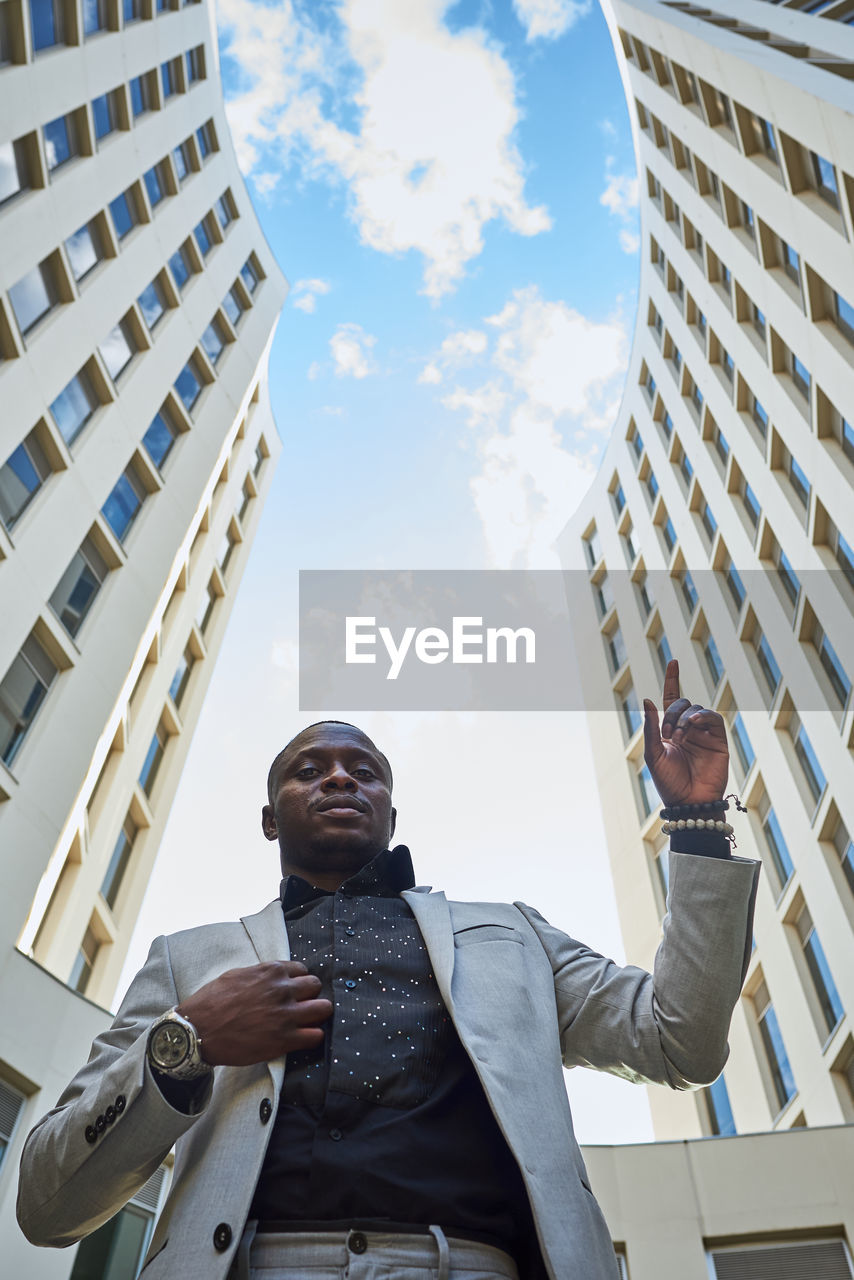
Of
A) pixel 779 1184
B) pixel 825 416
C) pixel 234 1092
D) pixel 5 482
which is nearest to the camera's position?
pixel 234 1092

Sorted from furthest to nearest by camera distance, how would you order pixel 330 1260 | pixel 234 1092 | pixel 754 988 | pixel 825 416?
pixel 754 988 < pixel 825 416 < pixel 234 1092 < pixel 330 1260

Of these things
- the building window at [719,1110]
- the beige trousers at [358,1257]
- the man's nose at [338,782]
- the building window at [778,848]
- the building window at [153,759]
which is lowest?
the beige trousers at [358,1257]

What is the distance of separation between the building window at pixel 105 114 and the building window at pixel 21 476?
22.6ft

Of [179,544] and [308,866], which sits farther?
[179,544]

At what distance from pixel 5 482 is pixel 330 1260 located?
14.4 meters

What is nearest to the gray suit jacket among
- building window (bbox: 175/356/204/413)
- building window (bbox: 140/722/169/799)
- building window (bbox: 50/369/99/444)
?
building window (bbox: 50/369/99/444)

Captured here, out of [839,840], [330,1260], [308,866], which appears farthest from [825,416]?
[330,1260]

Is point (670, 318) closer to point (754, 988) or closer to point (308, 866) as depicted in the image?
point (754, 988)

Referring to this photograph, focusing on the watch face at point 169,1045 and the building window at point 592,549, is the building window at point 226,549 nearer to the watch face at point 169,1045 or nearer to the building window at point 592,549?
the building window at point 592,549

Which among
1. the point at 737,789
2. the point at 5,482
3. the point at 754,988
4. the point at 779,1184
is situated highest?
the point at 737,789

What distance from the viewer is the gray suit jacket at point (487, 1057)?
7.51ft

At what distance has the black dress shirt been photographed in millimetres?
2250

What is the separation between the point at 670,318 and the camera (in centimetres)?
2856

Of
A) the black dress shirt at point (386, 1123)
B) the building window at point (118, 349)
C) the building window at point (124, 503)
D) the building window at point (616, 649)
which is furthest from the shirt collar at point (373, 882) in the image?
the building window at point (616, 649)
